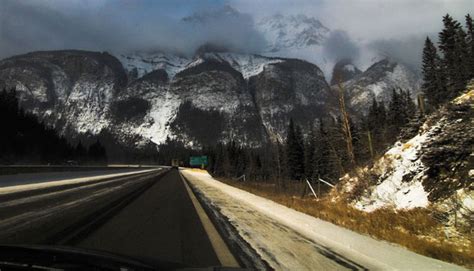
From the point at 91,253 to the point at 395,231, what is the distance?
24.7 ft

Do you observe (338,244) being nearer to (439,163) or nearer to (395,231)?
(395,231)

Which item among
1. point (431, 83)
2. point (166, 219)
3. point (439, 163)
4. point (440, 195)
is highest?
point (431, 83)

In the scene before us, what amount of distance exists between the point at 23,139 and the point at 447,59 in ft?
262

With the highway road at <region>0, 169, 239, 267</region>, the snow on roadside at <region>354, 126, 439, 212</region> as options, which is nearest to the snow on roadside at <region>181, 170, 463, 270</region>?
the highway road at <region>0, 169, 239, 267</region>

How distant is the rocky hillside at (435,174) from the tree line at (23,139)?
201ft

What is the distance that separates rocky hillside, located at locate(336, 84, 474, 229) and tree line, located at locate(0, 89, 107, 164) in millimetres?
61309

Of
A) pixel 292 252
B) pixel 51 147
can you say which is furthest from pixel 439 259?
pixel 51 147

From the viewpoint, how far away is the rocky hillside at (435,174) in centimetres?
1129

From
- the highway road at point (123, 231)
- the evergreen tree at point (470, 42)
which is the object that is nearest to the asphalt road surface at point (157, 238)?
the highway road at point (123, 231)

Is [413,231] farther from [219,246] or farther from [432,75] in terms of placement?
[432,75]

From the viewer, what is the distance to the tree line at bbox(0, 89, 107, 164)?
248 feet

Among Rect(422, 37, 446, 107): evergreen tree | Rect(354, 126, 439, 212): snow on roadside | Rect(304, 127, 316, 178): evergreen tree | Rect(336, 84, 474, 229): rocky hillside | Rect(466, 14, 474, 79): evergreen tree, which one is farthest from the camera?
Rect(304, 127, 316, 178): evergreen tree

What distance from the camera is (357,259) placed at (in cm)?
681

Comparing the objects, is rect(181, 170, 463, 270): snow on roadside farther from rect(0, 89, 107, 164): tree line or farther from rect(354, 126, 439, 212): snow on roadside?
rect(0, 89, 107, 164): tree line
